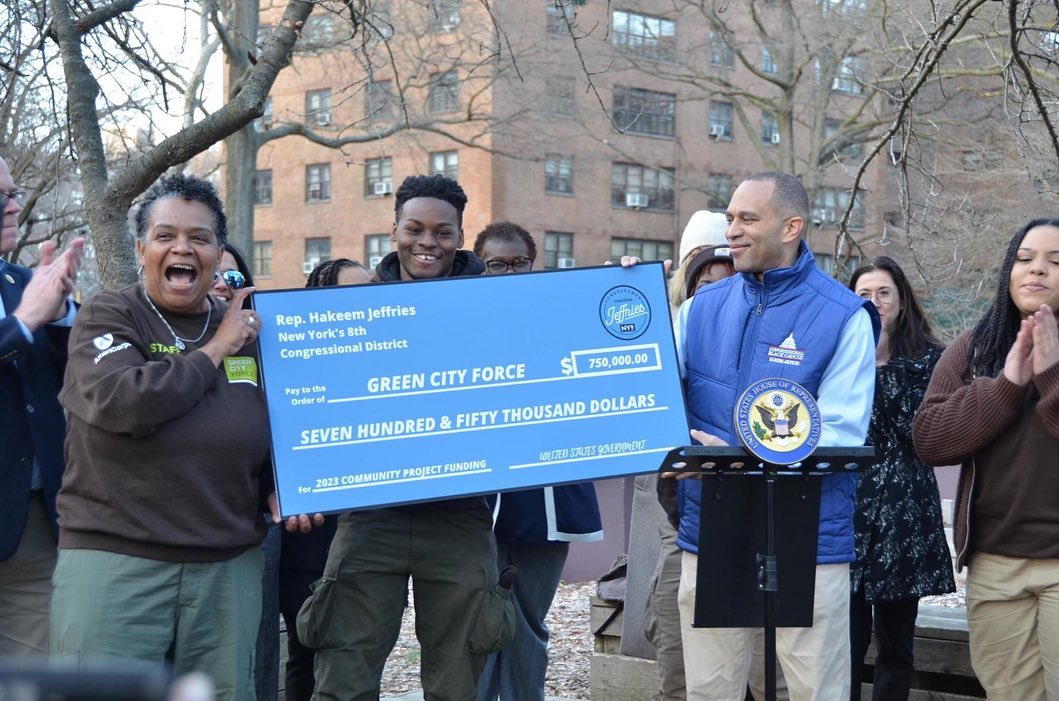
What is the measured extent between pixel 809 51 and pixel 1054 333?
76.8ft

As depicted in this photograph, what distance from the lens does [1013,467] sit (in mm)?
4629

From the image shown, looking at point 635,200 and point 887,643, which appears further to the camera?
point 635,200

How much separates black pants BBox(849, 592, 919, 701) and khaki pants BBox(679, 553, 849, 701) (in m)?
1.32

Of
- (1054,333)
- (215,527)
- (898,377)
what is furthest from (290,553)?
(1054,333)

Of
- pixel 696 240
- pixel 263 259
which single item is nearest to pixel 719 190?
pixel 263 259

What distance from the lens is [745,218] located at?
4496 mm

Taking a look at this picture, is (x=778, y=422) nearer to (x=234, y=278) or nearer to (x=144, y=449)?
(x=144, y=449)

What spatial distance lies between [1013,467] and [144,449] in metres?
3.18

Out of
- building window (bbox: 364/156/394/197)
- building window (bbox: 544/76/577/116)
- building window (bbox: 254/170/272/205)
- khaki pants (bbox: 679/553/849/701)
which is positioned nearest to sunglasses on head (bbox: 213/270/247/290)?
khaki pants (bbox: 679/553/849/701)

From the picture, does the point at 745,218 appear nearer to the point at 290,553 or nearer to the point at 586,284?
the point at 586,284

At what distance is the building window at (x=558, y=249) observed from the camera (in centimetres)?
4275

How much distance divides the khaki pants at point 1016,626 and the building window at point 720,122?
42047 millimetres

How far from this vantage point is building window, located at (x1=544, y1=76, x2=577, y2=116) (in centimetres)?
3241

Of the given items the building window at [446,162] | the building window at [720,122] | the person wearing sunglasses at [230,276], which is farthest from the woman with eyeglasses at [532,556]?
the building window at [720,122]
